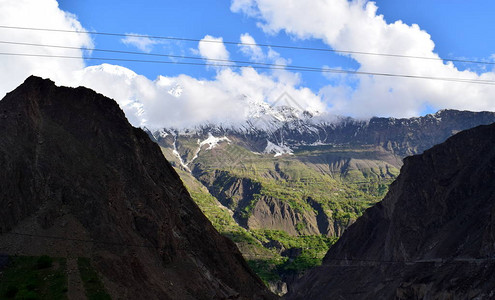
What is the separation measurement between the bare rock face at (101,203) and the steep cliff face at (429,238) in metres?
33.8

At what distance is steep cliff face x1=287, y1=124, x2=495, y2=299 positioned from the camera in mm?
82125

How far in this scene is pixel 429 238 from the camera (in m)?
108

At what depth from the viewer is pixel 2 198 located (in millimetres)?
63250

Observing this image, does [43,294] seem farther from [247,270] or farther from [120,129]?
[247,270]

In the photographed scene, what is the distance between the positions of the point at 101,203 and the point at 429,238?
74072mm

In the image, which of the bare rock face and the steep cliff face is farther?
the steep cliff face

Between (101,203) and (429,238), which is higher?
(101,203)

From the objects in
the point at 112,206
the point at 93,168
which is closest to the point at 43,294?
the point at 112,206

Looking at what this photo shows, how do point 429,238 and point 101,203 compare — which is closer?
point 101,203

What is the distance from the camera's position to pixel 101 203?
70.9 metres

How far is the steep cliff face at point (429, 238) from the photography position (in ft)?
269

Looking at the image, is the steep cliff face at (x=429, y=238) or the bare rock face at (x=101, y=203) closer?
the bare rock face at (x=101, y=203)

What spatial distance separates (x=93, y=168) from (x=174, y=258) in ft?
66.1

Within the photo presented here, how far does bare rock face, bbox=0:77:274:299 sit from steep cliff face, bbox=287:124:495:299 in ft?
111
